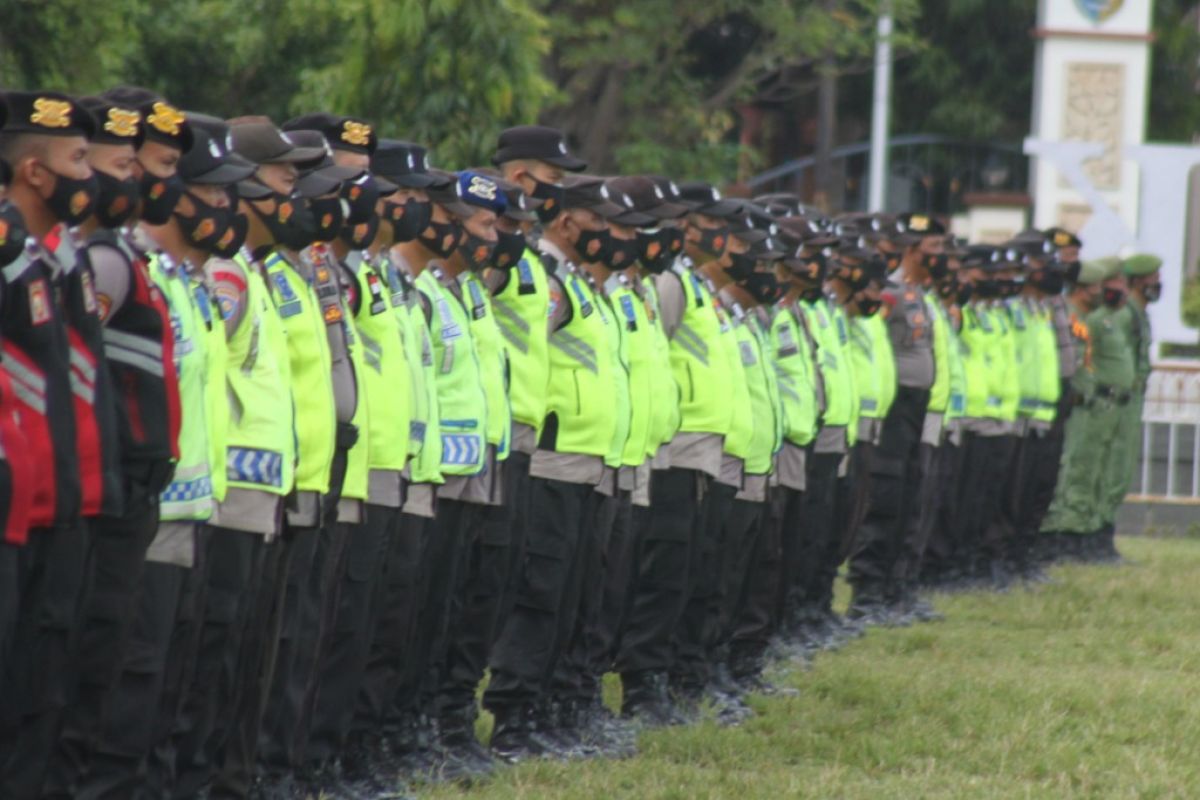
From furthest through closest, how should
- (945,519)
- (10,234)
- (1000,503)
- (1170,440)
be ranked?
1. (1170,440)
2. (1000,503)
3. (945,519)
4. (10,234)

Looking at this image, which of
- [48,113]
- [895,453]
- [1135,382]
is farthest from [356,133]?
[1135,382]

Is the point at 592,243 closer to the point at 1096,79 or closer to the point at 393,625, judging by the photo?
the point at 393,625

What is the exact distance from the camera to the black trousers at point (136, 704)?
23.2 feet

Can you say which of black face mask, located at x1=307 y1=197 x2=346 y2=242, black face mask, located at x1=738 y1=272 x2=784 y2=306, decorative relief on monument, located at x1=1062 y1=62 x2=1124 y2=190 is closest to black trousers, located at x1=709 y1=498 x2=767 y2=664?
black face mask, located at x1=738 y1=272 x2=784 y2=306

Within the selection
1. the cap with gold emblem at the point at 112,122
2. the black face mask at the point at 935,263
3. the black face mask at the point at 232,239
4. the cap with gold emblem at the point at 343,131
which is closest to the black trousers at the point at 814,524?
the black face mask at the point at 935,263

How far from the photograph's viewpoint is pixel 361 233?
27.8ft

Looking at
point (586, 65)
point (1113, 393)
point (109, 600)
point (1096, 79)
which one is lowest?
point (109, 600)

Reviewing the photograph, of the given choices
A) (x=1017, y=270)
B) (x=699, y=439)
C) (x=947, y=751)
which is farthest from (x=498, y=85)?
(x=947, y=751)

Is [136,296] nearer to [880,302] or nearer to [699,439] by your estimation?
[699,439]

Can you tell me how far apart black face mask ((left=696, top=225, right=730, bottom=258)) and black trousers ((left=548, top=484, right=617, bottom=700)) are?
6.28 feet

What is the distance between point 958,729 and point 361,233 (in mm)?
3769

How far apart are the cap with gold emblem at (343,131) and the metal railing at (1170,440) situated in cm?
1469

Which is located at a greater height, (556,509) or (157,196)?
(157,196)

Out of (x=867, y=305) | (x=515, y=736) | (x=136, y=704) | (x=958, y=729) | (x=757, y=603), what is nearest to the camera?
(x=136, y=704)
